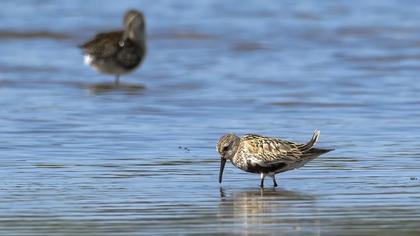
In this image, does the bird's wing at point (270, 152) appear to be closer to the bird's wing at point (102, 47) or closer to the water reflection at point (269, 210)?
the water reflection at point (269, 210)

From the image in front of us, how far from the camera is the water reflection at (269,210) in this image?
25.0 ft

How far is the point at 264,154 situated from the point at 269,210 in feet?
3.05

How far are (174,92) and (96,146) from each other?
169 inches

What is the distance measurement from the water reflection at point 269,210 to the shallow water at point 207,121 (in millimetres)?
15

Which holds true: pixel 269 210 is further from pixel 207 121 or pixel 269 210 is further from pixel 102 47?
pixel 102 47

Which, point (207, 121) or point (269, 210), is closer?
point (269, 210)

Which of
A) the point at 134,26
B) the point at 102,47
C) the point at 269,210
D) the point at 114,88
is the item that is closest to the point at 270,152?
the point at 269,210

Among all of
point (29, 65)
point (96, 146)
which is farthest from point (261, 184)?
point (29, 65)

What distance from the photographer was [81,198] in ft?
28.1

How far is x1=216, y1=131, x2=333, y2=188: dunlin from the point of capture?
9148 millimetres

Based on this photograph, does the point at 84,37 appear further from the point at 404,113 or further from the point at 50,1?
the point at 404,113

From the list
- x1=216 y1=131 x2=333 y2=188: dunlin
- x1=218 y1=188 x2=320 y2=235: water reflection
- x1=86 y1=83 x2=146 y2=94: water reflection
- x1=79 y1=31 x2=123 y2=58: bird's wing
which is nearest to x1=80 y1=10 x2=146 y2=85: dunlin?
x1=79 y1=31 x2=123 y2=58: bird's wing

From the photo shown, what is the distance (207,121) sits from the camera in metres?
12.9

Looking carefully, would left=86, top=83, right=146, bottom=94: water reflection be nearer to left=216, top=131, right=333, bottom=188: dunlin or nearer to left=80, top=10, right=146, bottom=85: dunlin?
left=80, top=10, right=146, bottom=85: dunlin
